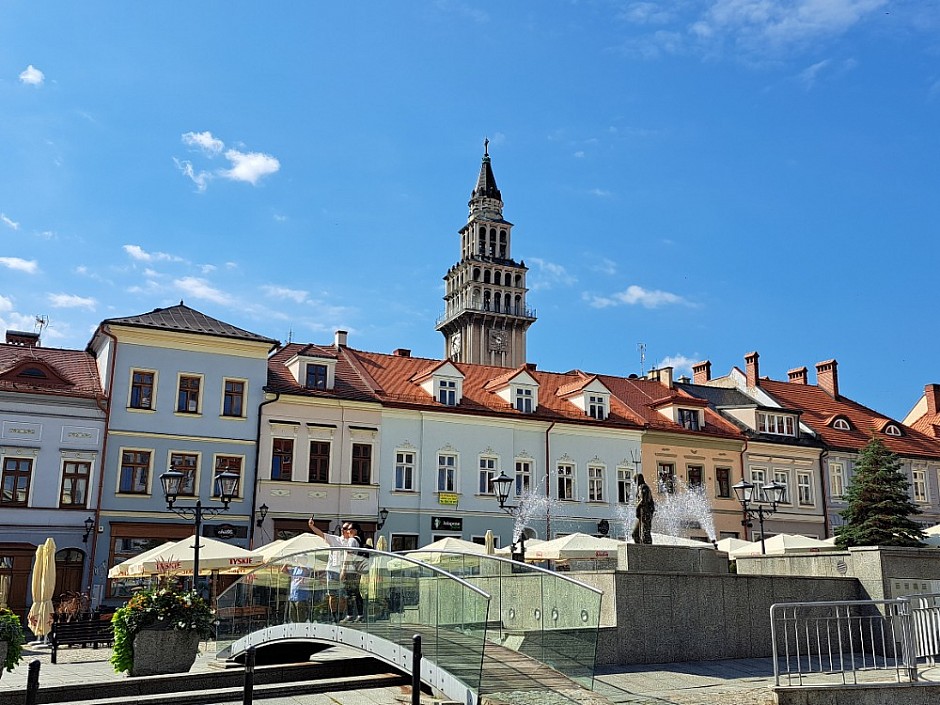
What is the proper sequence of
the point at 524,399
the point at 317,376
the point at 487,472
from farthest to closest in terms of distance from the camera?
the point at 524,399 < the point at 487,472 < the point at 317,376

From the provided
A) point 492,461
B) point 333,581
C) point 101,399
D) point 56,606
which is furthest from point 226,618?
point 492,461

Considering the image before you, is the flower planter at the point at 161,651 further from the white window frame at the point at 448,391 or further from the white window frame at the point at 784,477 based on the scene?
the white window frame at the point at 784,477

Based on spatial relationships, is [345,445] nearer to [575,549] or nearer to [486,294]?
[575,549]

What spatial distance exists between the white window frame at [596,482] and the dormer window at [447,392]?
647 cm

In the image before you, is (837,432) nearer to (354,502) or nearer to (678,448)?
(678,448)

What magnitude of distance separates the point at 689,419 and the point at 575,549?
53.6 feet

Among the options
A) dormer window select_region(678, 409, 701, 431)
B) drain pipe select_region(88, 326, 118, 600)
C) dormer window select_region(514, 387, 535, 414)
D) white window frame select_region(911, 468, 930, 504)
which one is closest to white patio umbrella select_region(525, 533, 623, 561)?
dormer window select_region(514, 387, 535, 414)

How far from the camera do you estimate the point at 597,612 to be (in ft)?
42.4

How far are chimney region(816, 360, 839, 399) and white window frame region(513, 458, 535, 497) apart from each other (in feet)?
72.0

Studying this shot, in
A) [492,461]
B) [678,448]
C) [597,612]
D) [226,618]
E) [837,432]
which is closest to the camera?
[597,612]

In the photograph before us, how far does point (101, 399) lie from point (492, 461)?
14.8m

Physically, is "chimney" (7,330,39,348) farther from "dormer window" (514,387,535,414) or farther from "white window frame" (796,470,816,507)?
"white window frame" (796,470,816,507)

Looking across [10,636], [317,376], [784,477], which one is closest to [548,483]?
[317,376]

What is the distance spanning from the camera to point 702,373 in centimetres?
5303
